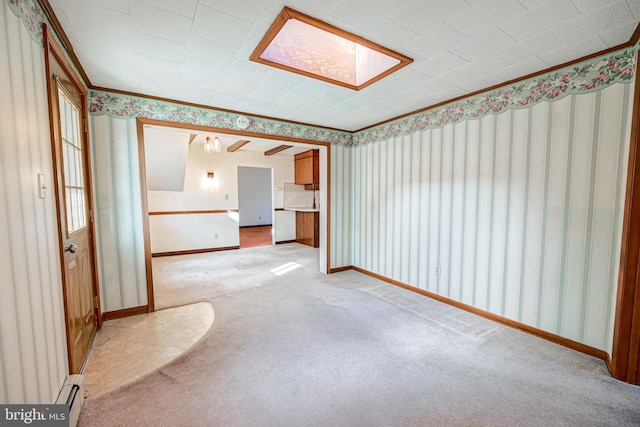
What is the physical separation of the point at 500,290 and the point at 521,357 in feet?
2.29

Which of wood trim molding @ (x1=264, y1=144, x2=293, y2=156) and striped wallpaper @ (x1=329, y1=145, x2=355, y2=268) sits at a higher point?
wood trim molding @ (x1=264, y1=144, x2=293, y2=156)

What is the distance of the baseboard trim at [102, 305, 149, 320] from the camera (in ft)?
Answer: 8.91

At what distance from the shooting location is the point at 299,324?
2.62 m

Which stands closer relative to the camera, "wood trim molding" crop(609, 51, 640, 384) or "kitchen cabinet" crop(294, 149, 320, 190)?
"wood trim molding" crop(609, 51, 640, 384)

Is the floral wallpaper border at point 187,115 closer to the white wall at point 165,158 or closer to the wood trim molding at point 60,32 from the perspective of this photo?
the wood trim molding at point 60,32

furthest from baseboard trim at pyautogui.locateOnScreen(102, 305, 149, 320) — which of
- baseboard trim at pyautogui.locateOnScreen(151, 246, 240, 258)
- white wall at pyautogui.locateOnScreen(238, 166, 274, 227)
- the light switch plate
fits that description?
white wall at pyautogui.locateOnScreen(238, 166, 274, 227)

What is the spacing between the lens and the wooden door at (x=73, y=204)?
5.33 feet

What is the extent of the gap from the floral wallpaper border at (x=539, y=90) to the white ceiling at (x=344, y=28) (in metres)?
0.13

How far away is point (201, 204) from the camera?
5973mm

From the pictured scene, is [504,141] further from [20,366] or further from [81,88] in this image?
[81,88]

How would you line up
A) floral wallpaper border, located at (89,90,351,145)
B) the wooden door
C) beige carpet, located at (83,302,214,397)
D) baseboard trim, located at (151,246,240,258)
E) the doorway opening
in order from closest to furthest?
the wooden door → beige carpet, located at (83,302,214,397) → floral wallpaper border, located at (89,90,351,145) → baseboard trim, located at (151,246,240,258) → the doorway opening

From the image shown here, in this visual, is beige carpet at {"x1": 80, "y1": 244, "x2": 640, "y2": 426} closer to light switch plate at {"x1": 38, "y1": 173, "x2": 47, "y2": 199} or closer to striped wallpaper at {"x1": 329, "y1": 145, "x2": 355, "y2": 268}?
light switch plate at {"x1": 38, "y1": 173, "x2": 47, "y2": 199}

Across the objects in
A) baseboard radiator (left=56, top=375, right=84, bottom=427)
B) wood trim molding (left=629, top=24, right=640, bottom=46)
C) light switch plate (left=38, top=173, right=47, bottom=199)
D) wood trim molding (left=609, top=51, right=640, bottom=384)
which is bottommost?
baseboard radiator (left=56, top=375, right=84, bottom=427)

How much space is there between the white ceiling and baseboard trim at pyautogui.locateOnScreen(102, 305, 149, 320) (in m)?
2.24
